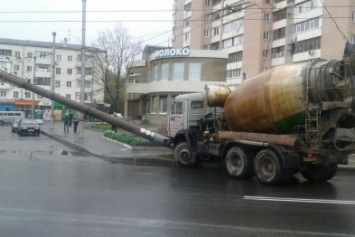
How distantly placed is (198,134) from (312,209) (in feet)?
26.7

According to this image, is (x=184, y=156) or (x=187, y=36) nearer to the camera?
(x=184, y=156)

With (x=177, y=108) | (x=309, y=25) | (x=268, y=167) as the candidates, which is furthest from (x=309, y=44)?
(x=268, y=167)

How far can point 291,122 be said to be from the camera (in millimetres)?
12398

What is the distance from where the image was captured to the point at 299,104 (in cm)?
1205

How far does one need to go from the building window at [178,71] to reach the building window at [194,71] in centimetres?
82

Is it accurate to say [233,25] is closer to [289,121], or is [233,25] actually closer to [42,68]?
[42,68]

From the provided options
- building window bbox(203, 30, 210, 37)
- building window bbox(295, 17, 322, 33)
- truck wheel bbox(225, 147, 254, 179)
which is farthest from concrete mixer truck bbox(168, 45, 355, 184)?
building window bbox(203, 30, 210, 37)

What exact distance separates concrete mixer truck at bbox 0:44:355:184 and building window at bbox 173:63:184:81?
1097 inches

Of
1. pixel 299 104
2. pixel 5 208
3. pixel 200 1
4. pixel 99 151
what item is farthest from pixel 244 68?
pixel 5 208

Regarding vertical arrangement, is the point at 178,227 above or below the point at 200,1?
below

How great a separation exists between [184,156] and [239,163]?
359 cm

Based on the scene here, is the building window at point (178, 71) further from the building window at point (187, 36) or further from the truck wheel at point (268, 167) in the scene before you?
the building window at point (187, 36)

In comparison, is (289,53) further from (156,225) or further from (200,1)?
(200,1)

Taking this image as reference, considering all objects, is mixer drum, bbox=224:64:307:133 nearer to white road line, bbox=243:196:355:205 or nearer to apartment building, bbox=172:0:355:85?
white road line, bbox=243:196:355:205
